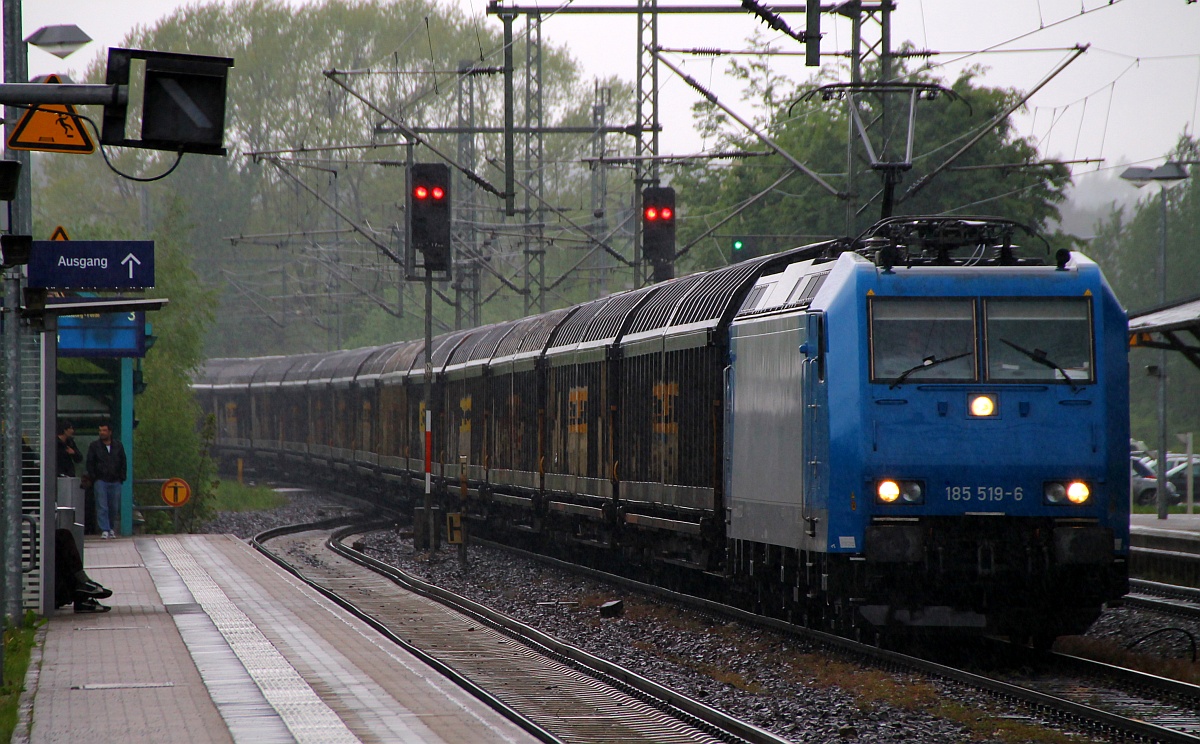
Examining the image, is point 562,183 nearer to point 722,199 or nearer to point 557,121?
point 557,121

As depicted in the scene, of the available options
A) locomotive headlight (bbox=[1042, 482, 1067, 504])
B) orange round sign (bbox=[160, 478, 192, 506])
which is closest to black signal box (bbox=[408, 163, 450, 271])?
orange round sign (bbox=[160, 478, 192, 506])

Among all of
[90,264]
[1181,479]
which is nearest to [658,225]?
[90,264]

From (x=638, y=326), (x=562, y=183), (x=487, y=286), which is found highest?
(x=562, y=183)

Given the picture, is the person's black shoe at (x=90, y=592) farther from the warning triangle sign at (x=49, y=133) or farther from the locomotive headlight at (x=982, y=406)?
the locomotive headlight at (x=982, y=406)

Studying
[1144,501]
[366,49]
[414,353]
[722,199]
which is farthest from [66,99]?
[366,49]

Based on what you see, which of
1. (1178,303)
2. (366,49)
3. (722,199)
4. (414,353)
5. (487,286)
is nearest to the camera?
(1178,303)

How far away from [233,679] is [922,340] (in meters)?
5.54

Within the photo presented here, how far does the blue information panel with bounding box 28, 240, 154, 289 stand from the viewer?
12.9 m

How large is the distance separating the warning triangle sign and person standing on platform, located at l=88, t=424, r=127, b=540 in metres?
11.4

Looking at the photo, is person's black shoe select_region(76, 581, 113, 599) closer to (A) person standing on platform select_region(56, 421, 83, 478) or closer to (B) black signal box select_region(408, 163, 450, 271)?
(A) person standing on platform select_region(56, 421, 83, 478)

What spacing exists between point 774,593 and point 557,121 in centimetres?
5883

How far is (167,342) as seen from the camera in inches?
1308

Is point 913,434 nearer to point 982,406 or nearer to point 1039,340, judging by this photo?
point 982,406

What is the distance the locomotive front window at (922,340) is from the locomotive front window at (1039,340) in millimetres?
187
